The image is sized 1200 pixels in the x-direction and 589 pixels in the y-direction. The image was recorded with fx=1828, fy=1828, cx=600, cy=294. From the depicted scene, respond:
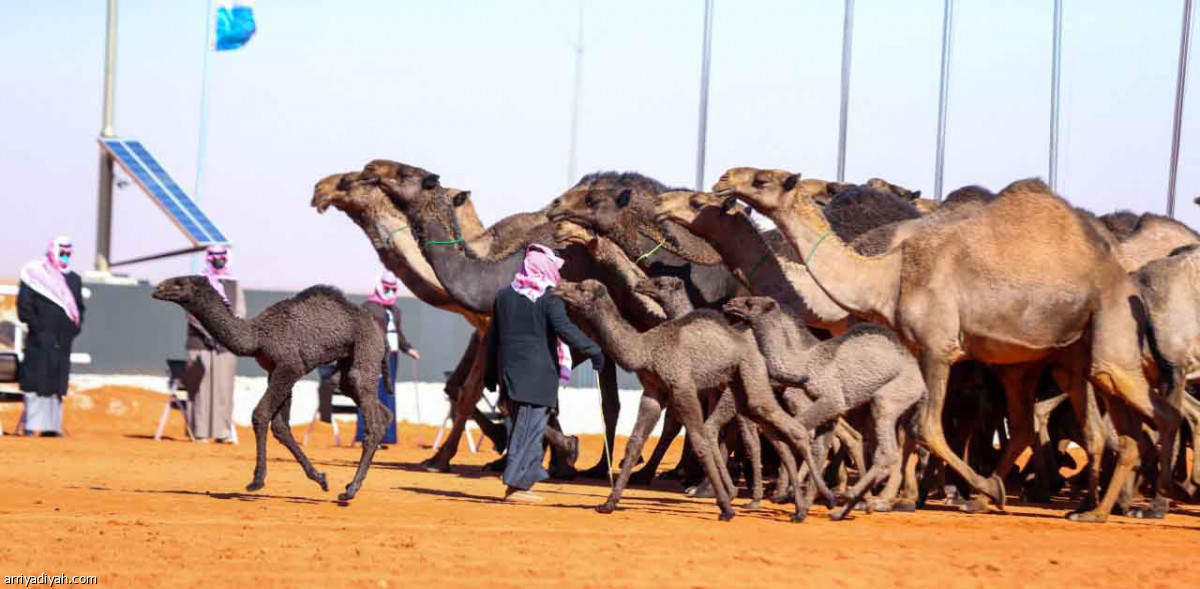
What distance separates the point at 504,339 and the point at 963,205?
4146 millimetres

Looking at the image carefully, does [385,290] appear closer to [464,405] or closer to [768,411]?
[464,405]

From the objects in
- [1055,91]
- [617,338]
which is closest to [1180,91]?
[1055,91]

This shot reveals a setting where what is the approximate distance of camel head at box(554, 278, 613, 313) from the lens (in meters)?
12.6

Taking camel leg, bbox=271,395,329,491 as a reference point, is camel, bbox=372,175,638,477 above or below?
above

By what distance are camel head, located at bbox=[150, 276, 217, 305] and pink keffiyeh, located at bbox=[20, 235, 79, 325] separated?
1034 centimetres

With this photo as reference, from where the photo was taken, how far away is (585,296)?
41.3 ft

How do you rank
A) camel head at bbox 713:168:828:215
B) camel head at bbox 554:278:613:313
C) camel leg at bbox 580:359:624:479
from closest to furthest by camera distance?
camel head at bbox 554:278:613:313 → camel head at bbox 713:168:828:215 → camel leg at bbox 580:359:624:479

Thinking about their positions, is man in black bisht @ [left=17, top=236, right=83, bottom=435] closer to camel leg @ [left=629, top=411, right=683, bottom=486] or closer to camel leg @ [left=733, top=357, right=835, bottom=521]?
camel leg @ [left=629, top=411, right=683, bottom=486]

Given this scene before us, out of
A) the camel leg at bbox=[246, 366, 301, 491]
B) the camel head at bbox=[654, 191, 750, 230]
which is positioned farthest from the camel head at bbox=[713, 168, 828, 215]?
the camel leg at bbox=[246, 366, 301, 491]

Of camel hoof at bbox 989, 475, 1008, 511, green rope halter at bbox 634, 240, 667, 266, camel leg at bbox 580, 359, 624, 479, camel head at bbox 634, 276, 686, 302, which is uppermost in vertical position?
green rope halter at bbox 634, 240, 667, 266

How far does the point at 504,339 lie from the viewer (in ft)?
43.7

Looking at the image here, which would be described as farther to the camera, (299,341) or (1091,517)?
(1091,517)

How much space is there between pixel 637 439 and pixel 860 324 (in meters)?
1.90

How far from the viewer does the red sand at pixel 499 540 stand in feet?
29.8
